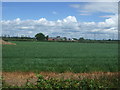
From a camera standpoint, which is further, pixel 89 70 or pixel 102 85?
pixel 89 70

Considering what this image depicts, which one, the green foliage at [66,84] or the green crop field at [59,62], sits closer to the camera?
the green foliage at [66,84]

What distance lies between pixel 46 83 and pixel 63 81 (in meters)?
0.29

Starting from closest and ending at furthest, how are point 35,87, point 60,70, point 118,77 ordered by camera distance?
point 35,87 < point 118,77 < point 60,70

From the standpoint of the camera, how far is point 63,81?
11.8 ft

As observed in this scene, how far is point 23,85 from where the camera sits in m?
3.58

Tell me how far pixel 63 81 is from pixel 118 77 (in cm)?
104

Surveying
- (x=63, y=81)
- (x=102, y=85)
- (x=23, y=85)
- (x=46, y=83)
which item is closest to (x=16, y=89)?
(x=23, y=85)

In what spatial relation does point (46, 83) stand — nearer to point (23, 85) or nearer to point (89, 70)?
point (23, 85)

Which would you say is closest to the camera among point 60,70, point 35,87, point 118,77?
point 35,87

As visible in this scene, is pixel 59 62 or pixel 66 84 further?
pixel 59 62

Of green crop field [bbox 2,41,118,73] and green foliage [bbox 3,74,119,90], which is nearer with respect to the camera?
green foliage [bbox 3,74,119,90]

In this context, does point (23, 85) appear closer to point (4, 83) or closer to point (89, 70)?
point (4, 83)

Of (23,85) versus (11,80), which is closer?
(23,85)

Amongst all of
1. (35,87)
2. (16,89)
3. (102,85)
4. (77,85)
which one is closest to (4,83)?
(16,89)
